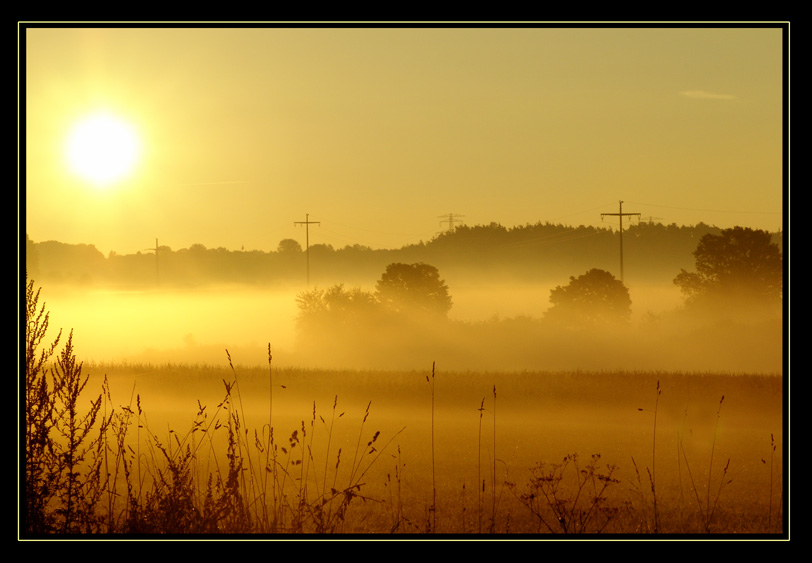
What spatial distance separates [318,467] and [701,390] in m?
9.96

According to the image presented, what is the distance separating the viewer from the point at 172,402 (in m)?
14.6

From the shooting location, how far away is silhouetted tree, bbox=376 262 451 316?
71.3ft

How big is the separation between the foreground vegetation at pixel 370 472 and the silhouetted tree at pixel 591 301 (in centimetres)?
845

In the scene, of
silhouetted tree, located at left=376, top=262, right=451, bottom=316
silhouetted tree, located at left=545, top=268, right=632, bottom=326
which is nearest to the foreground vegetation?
silhouetted tree, located at left=545, top=268, right=632, bottom=326

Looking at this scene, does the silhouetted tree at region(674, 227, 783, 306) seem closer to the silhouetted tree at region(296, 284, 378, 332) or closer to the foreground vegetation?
the foreground vegetation

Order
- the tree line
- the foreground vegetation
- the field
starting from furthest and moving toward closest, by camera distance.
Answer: the tree line → the field → the foreground vegetation

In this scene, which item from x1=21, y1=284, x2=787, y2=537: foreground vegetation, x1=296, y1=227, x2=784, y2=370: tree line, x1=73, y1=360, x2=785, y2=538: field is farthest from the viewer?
x1=296, y1=227, x2=784, y2=370: tree line

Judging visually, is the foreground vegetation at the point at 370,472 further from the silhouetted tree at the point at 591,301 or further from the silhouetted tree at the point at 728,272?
the silhouetted tree at the point at 591,301

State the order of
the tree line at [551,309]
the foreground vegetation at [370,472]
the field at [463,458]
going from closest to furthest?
the foreground vegetation at [370,472] < the field at [463,458] < the tree line at [551,309]

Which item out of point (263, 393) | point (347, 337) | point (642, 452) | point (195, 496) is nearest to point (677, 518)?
point (642, 452)

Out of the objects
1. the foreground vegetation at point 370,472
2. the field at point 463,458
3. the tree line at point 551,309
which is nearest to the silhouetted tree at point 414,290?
the tree line at point 551,309

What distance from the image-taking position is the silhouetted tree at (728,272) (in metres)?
19.2

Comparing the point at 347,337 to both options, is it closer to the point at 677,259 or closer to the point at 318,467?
the point at 677,259

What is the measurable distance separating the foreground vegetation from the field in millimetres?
24
